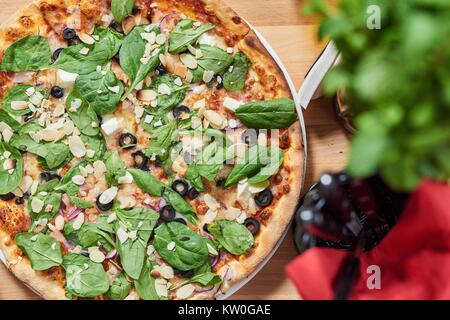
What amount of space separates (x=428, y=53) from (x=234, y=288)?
23.8 inches

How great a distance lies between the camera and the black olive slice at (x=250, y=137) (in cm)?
112

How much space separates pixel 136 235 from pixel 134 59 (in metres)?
0.31

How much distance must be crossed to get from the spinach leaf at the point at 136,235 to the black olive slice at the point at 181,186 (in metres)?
0.06

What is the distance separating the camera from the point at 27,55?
113cm

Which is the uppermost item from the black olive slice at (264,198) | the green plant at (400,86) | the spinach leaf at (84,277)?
the green plant at (400,86)

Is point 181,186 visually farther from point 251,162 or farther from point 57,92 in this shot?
point 57,92

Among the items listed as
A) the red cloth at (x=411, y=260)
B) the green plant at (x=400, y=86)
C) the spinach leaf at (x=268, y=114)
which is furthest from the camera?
the spinach leaf at (x=268, y=114)

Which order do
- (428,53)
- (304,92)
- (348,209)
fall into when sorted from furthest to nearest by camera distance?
(304,92) < (348,209) < (428,53)

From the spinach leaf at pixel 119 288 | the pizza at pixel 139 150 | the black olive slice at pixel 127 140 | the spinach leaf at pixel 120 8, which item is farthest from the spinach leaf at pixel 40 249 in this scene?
the spinach leaf at pixel 120 8

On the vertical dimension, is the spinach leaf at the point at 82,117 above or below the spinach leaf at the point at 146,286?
above

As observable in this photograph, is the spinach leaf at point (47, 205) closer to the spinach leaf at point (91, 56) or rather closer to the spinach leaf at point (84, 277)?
the spinach leaf at point (84, 277)
